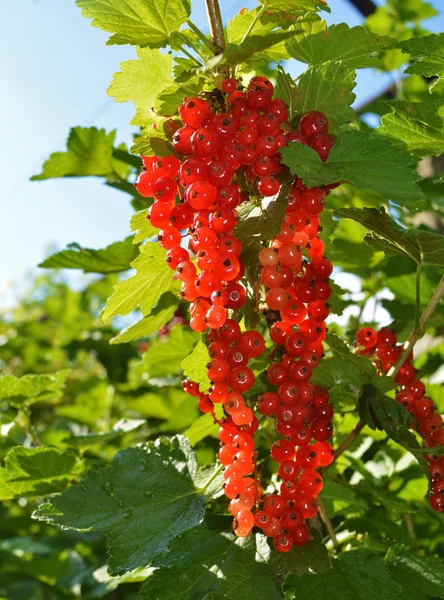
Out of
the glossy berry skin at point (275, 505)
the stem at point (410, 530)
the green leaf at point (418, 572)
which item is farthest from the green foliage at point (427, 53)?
the stem at point (410, 530)

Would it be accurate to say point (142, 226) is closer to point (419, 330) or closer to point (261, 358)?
point (261, 358)

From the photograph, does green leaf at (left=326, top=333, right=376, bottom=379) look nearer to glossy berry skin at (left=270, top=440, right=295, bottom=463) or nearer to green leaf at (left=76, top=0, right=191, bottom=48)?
glossy berry skin at (left=270, top=440, right=295, bottom=463)

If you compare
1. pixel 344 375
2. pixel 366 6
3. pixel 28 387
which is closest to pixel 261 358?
pixel 344 375

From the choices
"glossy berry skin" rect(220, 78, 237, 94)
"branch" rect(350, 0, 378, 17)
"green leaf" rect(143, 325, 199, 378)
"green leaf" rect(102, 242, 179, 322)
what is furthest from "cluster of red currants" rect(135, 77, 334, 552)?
"branch" rect(350, 0, 378, 17)

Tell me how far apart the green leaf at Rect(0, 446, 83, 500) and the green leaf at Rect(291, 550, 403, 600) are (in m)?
0.64

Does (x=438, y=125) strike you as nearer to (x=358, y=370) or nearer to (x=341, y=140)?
(x=341, y=140)

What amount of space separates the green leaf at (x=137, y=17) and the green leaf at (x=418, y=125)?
1.34ft

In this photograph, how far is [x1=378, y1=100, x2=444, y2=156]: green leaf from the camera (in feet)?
3.42

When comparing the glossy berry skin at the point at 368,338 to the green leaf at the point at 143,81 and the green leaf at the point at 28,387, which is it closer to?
the green leaf at the point at 143,81

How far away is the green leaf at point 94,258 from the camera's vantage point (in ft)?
5.05

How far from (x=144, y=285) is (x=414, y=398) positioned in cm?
57

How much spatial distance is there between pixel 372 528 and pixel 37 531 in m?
1.80

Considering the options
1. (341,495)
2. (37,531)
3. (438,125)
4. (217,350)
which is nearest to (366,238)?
(438,125)

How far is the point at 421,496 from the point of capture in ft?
4.98
